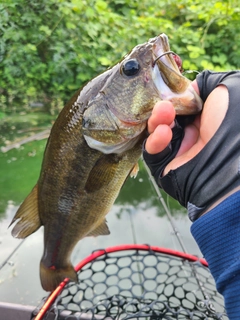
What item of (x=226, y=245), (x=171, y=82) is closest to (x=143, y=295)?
(x=226, y=245)

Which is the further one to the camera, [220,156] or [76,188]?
[76,188]

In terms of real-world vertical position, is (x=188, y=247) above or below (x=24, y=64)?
above

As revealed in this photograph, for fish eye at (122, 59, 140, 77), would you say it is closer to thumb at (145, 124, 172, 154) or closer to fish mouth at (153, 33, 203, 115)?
fish mouth at (153, 33, 203, 115)

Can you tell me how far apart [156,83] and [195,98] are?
0.15 metres

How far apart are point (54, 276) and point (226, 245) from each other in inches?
40.6

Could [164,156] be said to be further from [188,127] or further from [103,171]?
[103,171]

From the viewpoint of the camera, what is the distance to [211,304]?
173cm

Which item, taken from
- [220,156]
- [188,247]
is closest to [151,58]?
[220,156]

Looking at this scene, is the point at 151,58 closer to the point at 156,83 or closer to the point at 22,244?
the point at 156,83

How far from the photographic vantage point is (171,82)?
45.9 inches

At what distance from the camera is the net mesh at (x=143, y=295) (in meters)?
1.61

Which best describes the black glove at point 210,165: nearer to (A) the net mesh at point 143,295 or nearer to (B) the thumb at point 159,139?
(B) the thumb at point 159,139

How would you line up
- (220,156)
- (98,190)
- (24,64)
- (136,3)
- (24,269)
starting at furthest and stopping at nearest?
Answer: (136,3), (24,64), (24,269), (98,190), (220,156)

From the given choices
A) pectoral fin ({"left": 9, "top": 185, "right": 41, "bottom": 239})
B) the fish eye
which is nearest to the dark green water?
pectoral fin ({"left": 9, "top": 185, "right": 41, "bottom": 239})
